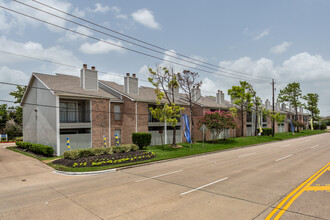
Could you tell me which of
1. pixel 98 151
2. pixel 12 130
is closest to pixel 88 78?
pixel 98 151

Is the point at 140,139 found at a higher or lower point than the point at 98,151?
higher

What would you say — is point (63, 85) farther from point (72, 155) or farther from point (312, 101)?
point (312, 101)

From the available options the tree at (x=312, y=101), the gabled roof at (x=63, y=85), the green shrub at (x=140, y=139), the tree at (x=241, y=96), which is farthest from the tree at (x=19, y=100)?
the tree at (x=312, y=101)

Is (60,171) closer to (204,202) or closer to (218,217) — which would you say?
(204,202)

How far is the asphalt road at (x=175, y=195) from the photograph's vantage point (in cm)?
683

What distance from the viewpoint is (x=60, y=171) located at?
556 inches

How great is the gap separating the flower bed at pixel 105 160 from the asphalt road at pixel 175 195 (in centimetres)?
206

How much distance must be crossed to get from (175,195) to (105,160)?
29.0 ft

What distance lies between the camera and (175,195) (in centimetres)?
849

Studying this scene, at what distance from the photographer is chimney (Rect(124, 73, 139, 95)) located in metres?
28.3

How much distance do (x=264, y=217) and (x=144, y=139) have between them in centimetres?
1770

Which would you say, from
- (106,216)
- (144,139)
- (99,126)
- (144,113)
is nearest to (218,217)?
(106,216)

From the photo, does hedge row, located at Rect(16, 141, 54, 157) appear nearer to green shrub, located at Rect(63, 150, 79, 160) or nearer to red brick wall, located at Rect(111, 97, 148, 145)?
green shrub, located at Rect(63, 150, 79, 160)

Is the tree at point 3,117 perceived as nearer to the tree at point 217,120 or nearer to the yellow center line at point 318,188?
the tree at point 217,120
